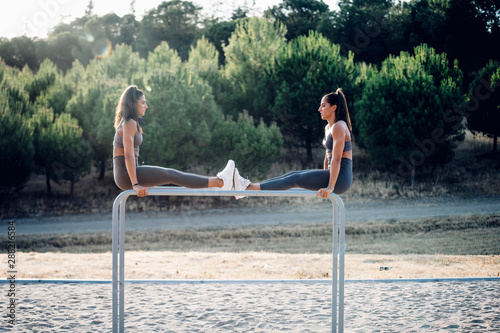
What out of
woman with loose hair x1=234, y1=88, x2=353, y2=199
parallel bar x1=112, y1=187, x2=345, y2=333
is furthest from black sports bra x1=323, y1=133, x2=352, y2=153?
parallel bar x1=112, y1=187, x2=345, y2=333

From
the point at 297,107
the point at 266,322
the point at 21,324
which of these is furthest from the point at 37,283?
the point at 297,107

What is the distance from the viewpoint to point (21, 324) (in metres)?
4.83

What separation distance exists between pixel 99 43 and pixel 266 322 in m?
46.7

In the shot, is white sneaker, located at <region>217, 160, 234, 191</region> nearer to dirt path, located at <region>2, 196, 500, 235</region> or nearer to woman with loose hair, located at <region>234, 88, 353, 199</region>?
woman with loose hair, located at <region>234, 88, 353, 199</region>

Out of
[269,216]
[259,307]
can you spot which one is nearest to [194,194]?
[259,307]

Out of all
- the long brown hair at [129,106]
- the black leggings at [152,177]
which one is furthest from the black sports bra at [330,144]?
the long brown hair at [129,106]

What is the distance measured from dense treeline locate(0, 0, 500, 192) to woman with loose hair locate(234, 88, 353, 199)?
1811 cm

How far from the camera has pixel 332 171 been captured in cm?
464

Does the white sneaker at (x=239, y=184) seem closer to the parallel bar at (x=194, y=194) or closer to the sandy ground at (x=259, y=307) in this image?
the parallel bar at (x=194, y=194)

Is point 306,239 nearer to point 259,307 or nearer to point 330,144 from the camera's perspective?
point 259,307

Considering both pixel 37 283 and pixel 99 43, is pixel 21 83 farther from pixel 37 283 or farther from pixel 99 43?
pixel 37 283

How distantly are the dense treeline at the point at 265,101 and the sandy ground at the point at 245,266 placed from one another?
462 inches

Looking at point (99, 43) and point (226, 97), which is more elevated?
point (99, 43)

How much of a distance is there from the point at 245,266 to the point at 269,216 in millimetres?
10485
